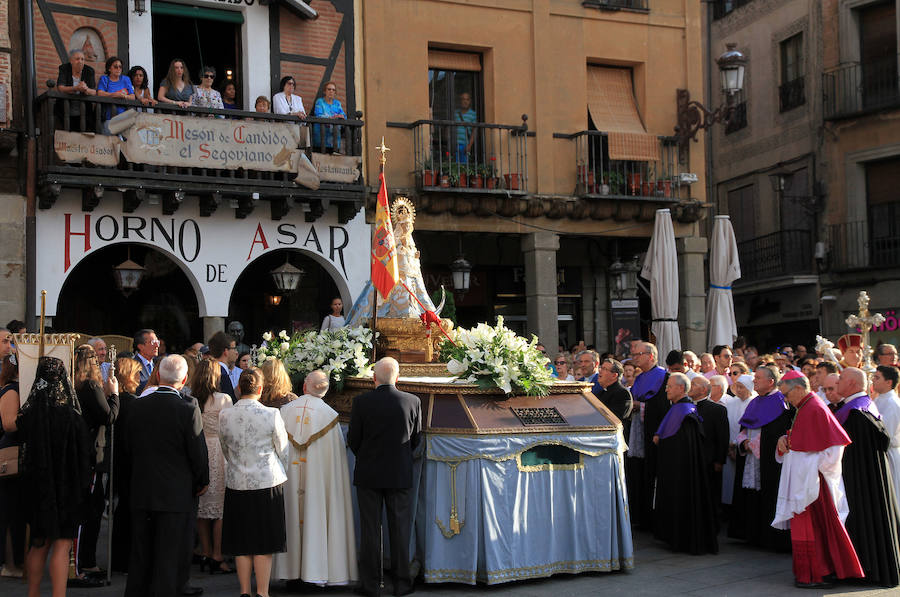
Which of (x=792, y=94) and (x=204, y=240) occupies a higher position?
(x=792, y=94)

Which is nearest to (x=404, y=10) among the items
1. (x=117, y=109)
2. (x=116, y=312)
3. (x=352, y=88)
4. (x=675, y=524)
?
(x=352, y=88)


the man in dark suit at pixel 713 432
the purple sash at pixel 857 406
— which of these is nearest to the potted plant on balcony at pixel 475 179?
the man in dark suit at pixel 713 432

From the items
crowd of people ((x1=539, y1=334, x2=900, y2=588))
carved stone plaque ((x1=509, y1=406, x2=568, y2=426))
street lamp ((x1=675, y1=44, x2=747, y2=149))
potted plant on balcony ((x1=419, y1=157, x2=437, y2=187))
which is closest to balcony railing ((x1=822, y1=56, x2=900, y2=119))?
street lamp ((x1=675, y1=44, x2=747, y2=149))

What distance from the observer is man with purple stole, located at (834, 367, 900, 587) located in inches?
343

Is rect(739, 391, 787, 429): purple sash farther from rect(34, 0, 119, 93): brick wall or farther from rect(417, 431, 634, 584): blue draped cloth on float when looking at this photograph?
rect(34, 0, 119, 93): brick wall

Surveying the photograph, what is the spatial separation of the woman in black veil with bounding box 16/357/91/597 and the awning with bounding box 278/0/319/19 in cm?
1054

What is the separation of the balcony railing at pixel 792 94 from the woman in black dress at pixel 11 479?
2192cm

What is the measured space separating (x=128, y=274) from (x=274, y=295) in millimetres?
2950

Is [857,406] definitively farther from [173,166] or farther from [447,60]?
[447,60]

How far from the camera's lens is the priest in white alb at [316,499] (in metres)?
8.52

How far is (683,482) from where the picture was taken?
33.7 ft

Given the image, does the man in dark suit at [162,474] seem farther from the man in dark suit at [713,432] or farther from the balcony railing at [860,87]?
the balcony railing at [860,87]

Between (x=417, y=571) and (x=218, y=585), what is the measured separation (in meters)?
1.68

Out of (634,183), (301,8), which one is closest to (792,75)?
(634,183)
